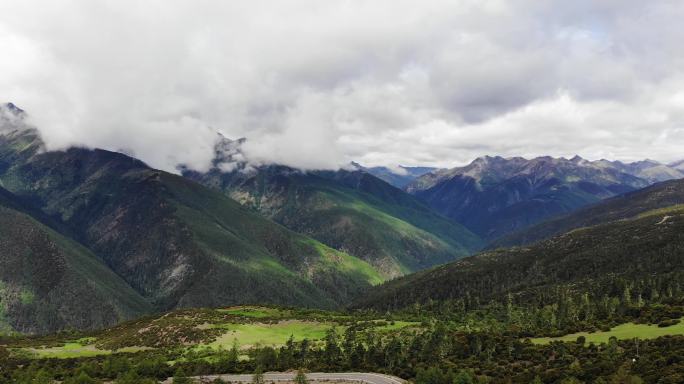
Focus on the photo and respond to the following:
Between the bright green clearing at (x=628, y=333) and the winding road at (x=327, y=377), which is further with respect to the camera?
the winding road at (x=327, y=377)

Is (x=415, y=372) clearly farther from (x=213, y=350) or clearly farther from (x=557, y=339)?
(x=213, y=350)

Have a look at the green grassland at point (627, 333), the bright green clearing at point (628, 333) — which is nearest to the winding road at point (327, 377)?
the green grassland at point (627, 333)

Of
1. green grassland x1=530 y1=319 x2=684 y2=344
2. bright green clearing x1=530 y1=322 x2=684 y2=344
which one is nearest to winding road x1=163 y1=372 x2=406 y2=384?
green grassland x1=530 y1=319 x2=684 y2=344

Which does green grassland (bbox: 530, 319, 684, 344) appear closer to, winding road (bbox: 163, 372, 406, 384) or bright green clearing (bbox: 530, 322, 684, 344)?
bright green clearing (bbox: 530, 322, 684, 344)

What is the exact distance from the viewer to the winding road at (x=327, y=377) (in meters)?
126

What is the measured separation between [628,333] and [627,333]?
1.29 ft

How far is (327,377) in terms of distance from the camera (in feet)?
440

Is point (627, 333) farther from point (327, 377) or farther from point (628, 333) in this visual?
point (327, 377)

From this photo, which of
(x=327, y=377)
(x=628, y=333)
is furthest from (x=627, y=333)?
(x=327, y=377)

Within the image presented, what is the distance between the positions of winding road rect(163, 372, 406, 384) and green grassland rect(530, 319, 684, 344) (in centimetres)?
4931

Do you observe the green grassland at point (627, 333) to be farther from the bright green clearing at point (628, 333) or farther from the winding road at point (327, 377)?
the winding road at point (327, 377)

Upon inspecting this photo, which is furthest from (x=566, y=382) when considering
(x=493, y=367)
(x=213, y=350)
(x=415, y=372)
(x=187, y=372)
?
(x=213, y=350)

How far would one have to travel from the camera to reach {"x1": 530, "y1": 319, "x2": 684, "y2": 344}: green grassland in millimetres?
123125

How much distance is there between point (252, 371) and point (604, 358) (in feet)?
323
